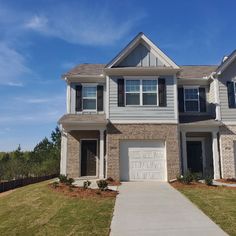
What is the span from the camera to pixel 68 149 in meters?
18.1

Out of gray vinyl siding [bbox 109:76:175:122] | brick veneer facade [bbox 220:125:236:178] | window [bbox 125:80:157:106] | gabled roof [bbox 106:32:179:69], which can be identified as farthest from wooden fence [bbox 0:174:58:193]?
brick veneer facade [bbox 220:125:236:178]

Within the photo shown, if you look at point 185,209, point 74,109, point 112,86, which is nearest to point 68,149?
point 74,109

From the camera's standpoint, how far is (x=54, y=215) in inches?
364

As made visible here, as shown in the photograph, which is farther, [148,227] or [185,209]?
[185,209]

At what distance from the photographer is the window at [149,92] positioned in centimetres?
1734

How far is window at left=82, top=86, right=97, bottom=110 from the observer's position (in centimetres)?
1878

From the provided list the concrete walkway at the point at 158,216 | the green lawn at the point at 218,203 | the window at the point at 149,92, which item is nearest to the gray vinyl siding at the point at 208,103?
the window at the point at 149,92

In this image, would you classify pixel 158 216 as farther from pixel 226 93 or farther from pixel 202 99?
pixel 202 99

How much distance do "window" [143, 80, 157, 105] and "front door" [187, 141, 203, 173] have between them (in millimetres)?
4189

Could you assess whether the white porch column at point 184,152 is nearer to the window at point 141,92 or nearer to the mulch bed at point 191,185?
the mulch bed at point 191,185

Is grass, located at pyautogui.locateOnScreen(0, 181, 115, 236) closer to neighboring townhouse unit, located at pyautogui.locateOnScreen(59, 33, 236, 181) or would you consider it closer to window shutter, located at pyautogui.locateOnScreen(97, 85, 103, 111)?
neighboring townhouse unit, located at pyautogui.locateOnScreen(59, 33, 236, 181)

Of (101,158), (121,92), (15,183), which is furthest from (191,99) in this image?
(15,183)

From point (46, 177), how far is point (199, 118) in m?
12.6

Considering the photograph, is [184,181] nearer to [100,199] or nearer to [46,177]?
[100,199]
